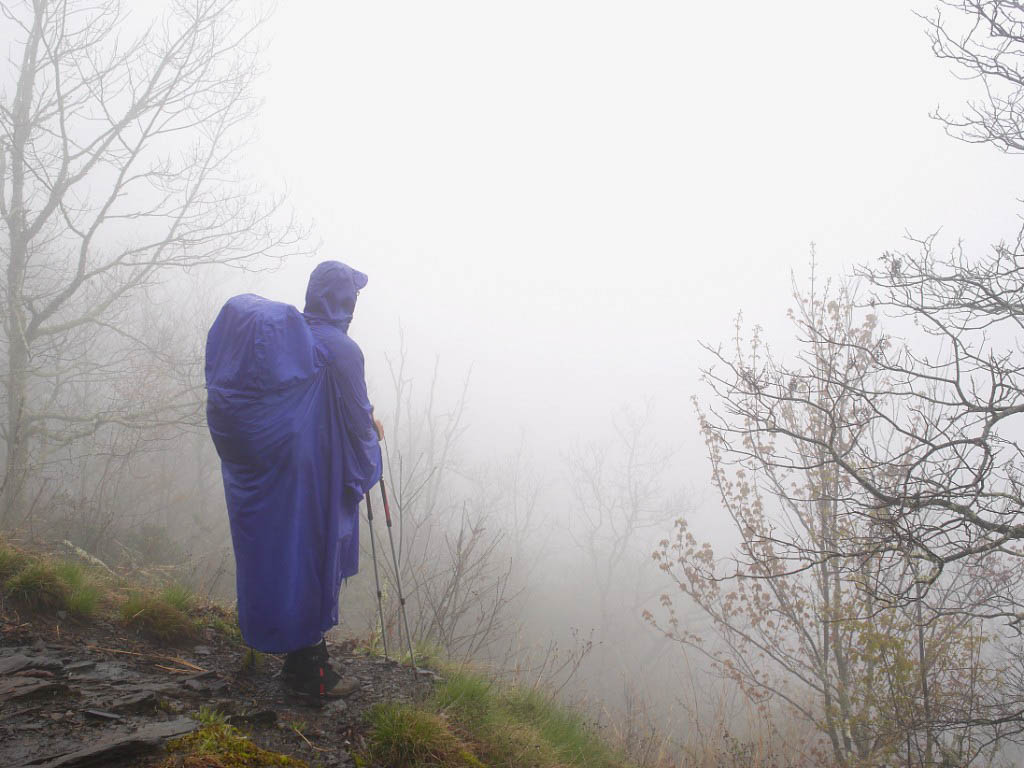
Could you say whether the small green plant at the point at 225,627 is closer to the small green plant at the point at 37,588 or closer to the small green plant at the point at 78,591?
the small green plant at the point at 78,591

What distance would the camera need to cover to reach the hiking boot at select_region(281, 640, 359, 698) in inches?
104

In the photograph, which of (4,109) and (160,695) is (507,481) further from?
(160,695)

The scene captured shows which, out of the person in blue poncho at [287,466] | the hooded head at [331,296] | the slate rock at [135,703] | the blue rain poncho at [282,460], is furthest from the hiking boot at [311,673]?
the hooded head at [331,296]

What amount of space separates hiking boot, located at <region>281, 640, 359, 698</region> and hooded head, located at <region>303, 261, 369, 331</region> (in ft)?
5.59

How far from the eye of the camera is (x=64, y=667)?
96.7 inches

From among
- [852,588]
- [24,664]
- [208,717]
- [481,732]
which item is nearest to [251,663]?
[208,717]

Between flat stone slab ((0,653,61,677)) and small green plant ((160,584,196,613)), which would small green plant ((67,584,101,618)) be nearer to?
small green plant ((160,584,196,613))

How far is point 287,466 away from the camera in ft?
8.54

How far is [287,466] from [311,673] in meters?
1.04

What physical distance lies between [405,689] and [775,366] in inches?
170

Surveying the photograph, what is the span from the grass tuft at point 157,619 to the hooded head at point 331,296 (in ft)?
6.47

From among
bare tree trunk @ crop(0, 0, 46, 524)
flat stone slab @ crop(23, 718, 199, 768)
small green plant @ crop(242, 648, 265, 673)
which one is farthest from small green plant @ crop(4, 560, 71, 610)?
bare tree trunk @ crop(0, 0, 46, 524)

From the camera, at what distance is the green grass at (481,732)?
7.34 ft

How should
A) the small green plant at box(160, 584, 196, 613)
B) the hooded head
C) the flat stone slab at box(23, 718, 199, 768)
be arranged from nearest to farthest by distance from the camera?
the flat stone slab at box(23, 718, 199, 768) → the hooded head → the small green plant at box(160, 584, 196, 613)
